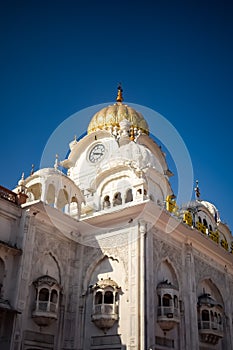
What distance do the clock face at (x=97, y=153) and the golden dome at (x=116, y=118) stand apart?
1465 mm

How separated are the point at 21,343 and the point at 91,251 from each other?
4.35m

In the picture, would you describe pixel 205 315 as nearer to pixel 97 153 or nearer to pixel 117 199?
pixel 117 199

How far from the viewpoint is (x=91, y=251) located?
15930 mm

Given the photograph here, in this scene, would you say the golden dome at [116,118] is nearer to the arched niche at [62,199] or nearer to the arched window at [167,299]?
the arched niche at [62,199]

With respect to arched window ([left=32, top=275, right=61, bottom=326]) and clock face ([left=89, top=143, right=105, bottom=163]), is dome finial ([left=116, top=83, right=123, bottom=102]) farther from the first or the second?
arched window ([left=32, top=275, right=61, bottom=326])

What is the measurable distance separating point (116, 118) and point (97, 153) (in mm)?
2769

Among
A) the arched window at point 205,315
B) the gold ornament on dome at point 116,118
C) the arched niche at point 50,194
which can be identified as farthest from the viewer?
the gold ornament on dome at point 116,118

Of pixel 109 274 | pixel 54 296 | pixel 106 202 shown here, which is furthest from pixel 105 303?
pixel 106 202

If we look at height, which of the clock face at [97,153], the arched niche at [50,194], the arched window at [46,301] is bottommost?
the arched window at [46,301]

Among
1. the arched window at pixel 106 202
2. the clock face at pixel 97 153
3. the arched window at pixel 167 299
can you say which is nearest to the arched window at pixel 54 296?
the arched window at pixel 167 299

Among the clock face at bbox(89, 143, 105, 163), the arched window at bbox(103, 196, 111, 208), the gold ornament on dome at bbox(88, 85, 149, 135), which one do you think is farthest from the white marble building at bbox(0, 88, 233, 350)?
the gold ornament on dome at bbox(88, 85, 149, 135)

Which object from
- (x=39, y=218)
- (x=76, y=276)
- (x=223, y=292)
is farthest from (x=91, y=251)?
(x=223, y=292)

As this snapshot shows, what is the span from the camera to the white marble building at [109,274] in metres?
13.5

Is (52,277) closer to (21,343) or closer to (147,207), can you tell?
(21,343)
